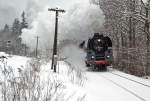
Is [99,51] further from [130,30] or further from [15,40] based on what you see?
[15,40]

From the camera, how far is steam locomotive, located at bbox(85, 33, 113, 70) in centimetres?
2227

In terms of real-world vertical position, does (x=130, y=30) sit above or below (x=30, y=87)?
above

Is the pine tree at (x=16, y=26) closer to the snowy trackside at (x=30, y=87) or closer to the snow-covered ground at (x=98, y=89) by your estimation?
the snow-covered ground at (x=98, y=89)

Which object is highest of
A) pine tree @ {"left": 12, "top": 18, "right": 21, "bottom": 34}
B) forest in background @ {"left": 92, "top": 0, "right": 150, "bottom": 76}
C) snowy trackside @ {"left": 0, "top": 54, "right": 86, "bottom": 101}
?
pine tree @ {"left": 12, "top": 18, "right": 21, "bottom": 34}

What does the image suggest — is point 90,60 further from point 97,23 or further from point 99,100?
point 99,100

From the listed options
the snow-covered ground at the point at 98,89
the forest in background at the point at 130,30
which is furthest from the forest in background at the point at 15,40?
the snow-covered ground at the point at 98,89

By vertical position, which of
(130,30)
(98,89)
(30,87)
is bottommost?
(98,89)

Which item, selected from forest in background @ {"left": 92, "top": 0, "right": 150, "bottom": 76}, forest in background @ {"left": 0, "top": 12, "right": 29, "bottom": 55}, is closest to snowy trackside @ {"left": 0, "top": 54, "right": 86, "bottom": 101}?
forest in background @ {"left": 92, "top": 0, "right": 150, "bottom": 76}

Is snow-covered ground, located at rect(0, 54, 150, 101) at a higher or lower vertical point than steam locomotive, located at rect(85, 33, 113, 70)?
lower

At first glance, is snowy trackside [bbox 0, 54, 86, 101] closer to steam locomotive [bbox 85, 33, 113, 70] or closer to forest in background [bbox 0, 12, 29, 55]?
steam locomotive [bbox 85, 33, 113, 70]

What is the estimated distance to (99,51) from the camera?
73.9 feet

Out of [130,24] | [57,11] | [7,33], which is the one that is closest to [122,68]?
[130,24]

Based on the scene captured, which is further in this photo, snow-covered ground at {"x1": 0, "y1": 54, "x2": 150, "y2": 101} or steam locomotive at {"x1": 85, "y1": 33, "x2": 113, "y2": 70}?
steam locomotive at {"x1": 85, "y1": 33, "x2": 113, "y2": 70}

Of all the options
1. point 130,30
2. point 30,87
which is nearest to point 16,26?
point 130,30
